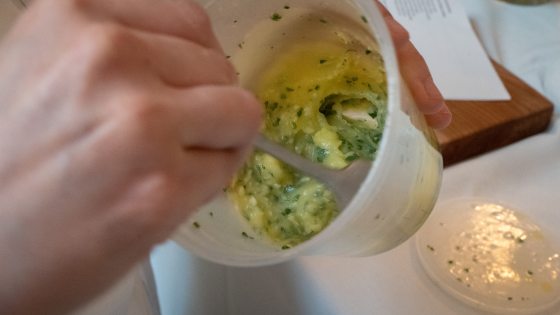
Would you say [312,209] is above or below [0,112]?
below

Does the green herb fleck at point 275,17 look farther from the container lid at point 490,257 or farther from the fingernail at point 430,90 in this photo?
the container lid at point 490,257

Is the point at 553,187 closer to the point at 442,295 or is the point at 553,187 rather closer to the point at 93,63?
the point at 442,295

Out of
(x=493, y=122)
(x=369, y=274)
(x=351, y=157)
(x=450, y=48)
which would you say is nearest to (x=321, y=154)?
(x=351, y=157)

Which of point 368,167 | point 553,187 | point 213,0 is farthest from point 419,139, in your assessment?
point 553,187

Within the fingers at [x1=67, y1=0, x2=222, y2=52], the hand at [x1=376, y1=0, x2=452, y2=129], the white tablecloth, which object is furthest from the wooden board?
the fingers at [x1=67, y1=0, x2=222, y2=52]

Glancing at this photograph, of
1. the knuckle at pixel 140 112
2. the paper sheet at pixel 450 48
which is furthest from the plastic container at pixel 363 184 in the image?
the paper sheet at pixel 450 48

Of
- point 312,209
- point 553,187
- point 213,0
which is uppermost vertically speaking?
point 213,0

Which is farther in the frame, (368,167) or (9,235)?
(368,167)

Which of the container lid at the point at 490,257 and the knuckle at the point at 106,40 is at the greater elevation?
the knuckle at the point at 106,40
